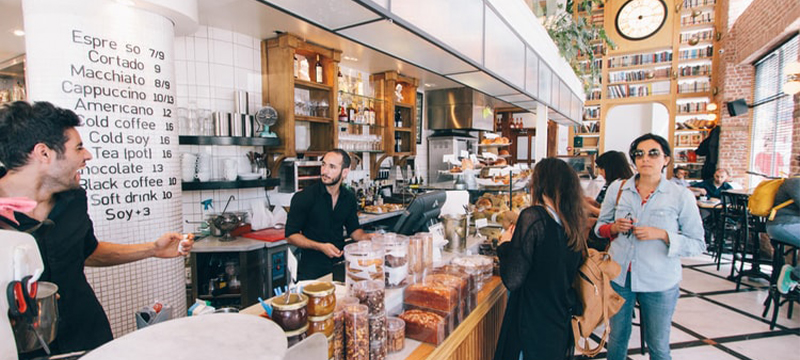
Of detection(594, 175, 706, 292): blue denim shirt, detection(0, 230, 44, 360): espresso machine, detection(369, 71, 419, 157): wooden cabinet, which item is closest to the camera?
detection(0, 230, 44, 360): espresso machine

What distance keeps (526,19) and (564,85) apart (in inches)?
110

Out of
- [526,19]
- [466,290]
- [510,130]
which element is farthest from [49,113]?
[510,130]

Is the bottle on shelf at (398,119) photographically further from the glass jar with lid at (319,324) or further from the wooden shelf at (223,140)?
the glass jar with lid at (319,324)

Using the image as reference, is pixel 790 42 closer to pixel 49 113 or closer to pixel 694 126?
Result: pixel 694 126

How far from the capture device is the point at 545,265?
1.81 meters

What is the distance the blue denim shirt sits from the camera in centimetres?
224

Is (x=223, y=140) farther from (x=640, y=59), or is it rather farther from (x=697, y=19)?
(x=697, y=19)

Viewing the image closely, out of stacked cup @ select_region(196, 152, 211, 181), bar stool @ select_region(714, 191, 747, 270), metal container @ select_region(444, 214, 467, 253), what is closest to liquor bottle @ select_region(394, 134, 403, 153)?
stacked cup @ select_region(196, 152, 211, 181)

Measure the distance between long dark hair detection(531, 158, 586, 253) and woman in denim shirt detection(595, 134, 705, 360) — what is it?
2.07 feet

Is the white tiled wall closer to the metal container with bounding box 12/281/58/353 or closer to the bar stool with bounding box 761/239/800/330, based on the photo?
the metal container with bounding box 12/281/58/353

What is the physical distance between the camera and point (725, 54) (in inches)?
331

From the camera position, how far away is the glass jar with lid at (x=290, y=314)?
1.06m

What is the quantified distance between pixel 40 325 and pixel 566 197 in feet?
6.35

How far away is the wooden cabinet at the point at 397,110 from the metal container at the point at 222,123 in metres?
2.46
